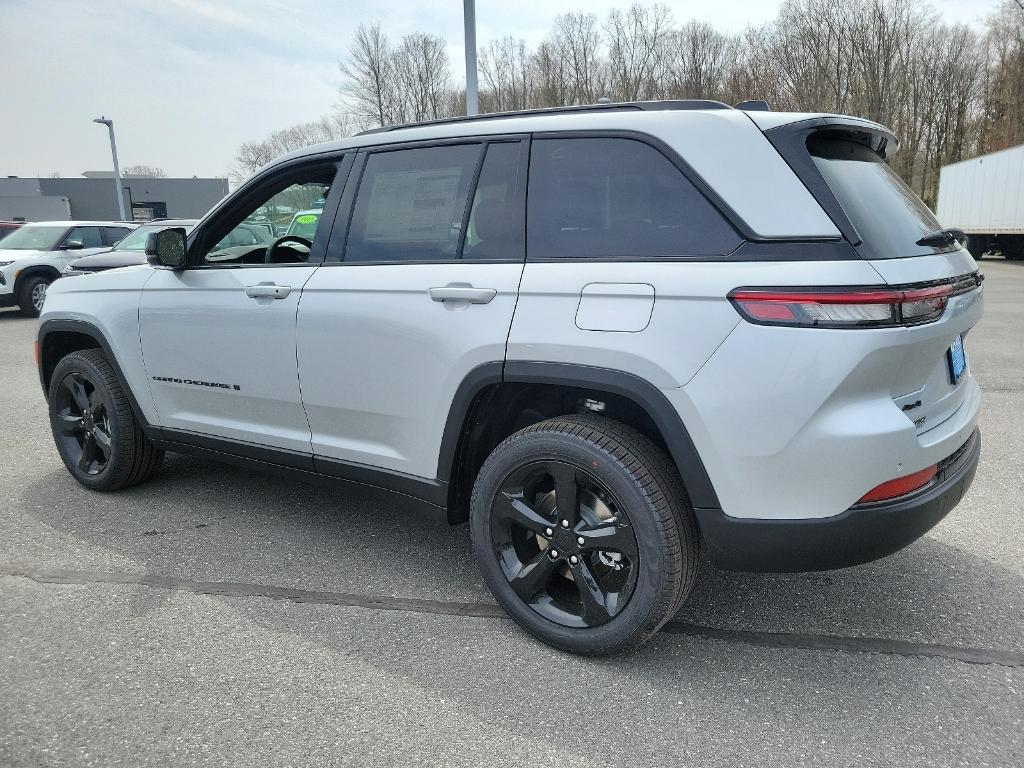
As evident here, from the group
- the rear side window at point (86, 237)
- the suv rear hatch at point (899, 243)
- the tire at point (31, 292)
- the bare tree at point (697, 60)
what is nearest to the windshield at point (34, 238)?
the rear side window at point (86, 237)

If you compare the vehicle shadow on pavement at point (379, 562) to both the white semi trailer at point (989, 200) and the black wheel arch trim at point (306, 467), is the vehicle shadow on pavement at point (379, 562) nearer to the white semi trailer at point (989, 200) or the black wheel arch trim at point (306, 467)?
the black wheel arch trim at point (306, 467)

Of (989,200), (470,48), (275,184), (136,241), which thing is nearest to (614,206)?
(275,184)

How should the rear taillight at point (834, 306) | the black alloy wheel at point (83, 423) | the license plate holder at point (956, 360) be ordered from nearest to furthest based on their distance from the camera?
the rear taillight at point (834, 306)
the license plate holder at point (956, 360)
the black alloy wheel at point (83, 423)

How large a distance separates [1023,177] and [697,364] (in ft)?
80.5

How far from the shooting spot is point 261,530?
369cm

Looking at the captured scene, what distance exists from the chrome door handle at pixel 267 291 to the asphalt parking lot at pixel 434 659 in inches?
36.7

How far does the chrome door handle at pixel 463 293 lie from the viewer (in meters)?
2.62

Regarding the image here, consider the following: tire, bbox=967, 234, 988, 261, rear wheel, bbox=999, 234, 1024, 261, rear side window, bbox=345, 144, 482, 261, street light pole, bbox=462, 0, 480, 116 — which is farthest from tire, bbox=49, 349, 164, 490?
tire, bbox=967, 234, 988, 261

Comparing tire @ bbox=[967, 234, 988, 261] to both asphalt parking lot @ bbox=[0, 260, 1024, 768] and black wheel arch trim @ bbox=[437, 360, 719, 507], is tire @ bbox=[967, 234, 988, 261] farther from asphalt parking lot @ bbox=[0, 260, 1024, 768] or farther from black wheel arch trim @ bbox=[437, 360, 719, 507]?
black wheel arch trim @ bbox=[437, 360, 719, 507]

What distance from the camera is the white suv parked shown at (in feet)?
42.8

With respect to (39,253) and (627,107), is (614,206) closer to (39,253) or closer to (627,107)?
(627,107)

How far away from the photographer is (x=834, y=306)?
6.75 feet

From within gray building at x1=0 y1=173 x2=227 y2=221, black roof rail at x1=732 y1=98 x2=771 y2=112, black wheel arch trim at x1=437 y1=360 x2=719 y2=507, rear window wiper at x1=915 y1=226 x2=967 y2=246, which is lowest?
black wheel arch trim at x1=437 y1=360 x2=719 y2=507

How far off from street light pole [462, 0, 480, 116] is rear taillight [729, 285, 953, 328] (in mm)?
10123
